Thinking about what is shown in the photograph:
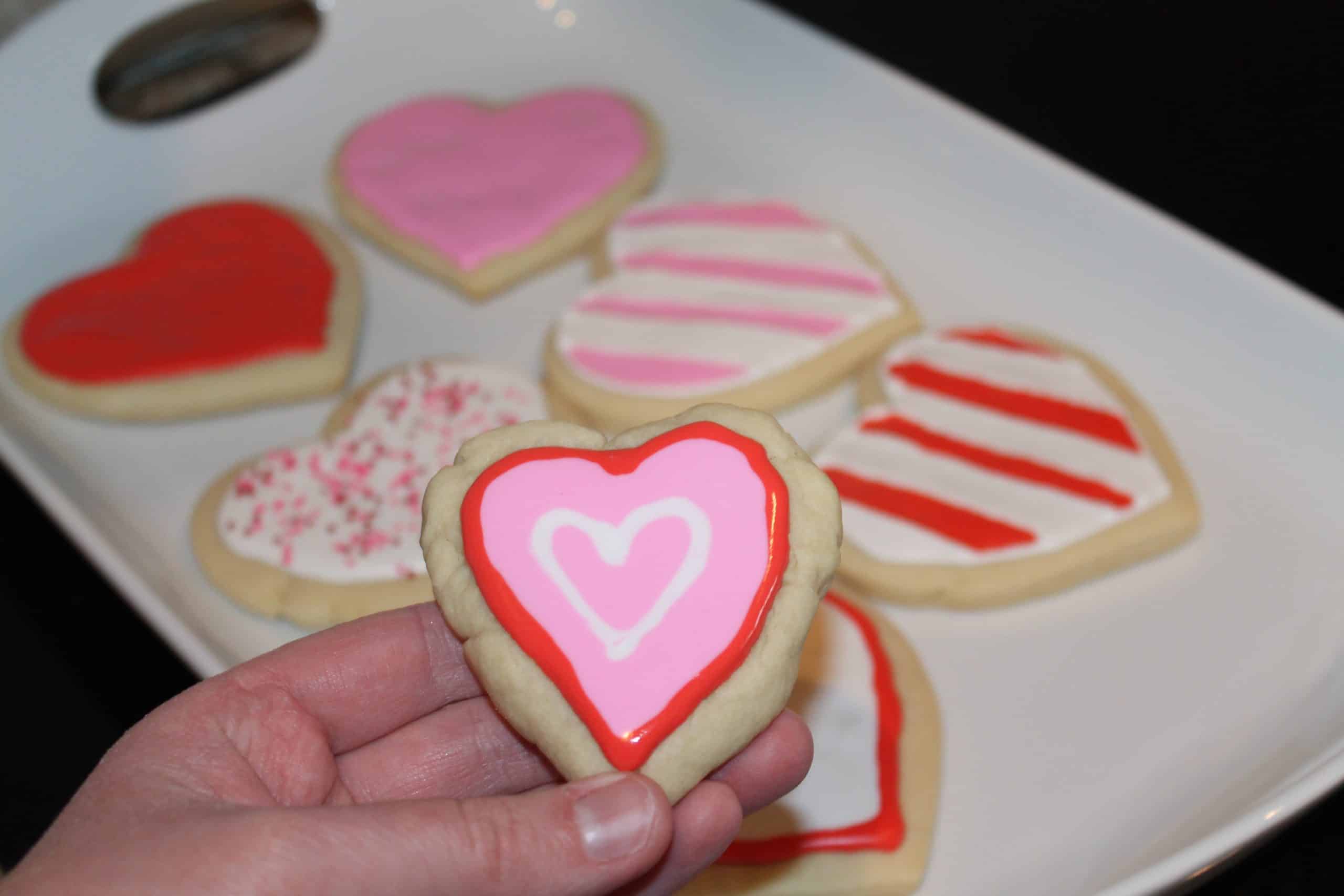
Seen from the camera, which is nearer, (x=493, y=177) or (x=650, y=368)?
(x=650, y=368)

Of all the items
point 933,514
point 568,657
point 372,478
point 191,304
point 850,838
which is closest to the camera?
point 568,657

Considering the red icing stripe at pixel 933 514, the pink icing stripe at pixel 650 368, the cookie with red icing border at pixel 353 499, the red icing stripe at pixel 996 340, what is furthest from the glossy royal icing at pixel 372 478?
the red icing stripe at pixel 996 340

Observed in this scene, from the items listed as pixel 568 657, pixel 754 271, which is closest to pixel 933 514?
pixel 754 271

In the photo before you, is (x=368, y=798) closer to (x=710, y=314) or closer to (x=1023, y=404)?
(x=710, y=314)

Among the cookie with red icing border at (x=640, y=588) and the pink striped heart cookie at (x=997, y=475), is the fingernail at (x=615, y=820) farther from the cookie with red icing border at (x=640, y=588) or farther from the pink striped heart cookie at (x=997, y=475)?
the pink striped heart cookie at (x=997, y=475)

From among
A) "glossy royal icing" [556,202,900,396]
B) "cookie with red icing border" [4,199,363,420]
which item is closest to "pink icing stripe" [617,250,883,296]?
"glossy royal icing" [556,202,900,396]

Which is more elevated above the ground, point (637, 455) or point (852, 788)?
point (637, 455)
